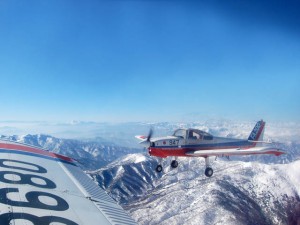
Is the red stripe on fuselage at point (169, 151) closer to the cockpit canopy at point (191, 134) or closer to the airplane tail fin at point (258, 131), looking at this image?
the cockpit canopy at point (191, 134)

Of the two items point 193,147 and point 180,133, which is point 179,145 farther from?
point 193,147

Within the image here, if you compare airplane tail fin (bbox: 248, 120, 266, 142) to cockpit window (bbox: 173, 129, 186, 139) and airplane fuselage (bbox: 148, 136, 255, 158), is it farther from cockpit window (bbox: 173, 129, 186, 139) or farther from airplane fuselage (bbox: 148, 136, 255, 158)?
cockpit window (bbox: 173, 129, 186, 139)

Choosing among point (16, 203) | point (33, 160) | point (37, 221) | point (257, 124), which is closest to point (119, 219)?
point (37, 221)

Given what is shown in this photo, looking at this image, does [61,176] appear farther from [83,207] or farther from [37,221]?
[37,221]

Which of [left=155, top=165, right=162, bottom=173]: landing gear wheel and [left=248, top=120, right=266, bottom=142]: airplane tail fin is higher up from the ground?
[left=248, top=120, right=266, bottom=142]: airplane tail fin

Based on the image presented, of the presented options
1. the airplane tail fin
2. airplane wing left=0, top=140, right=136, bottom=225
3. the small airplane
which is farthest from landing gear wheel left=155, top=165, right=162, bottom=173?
airplane wing left=0, top=140, right=136, bottom=225

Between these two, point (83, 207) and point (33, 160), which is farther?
point (33, 160)

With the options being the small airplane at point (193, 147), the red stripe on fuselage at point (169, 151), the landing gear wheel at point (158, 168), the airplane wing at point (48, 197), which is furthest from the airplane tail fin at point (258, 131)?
the airplane wing at point (48, 197)

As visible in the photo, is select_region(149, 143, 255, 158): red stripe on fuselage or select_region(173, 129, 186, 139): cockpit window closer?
select_region(149, 143, 255, 158): red stripe on fuselage
